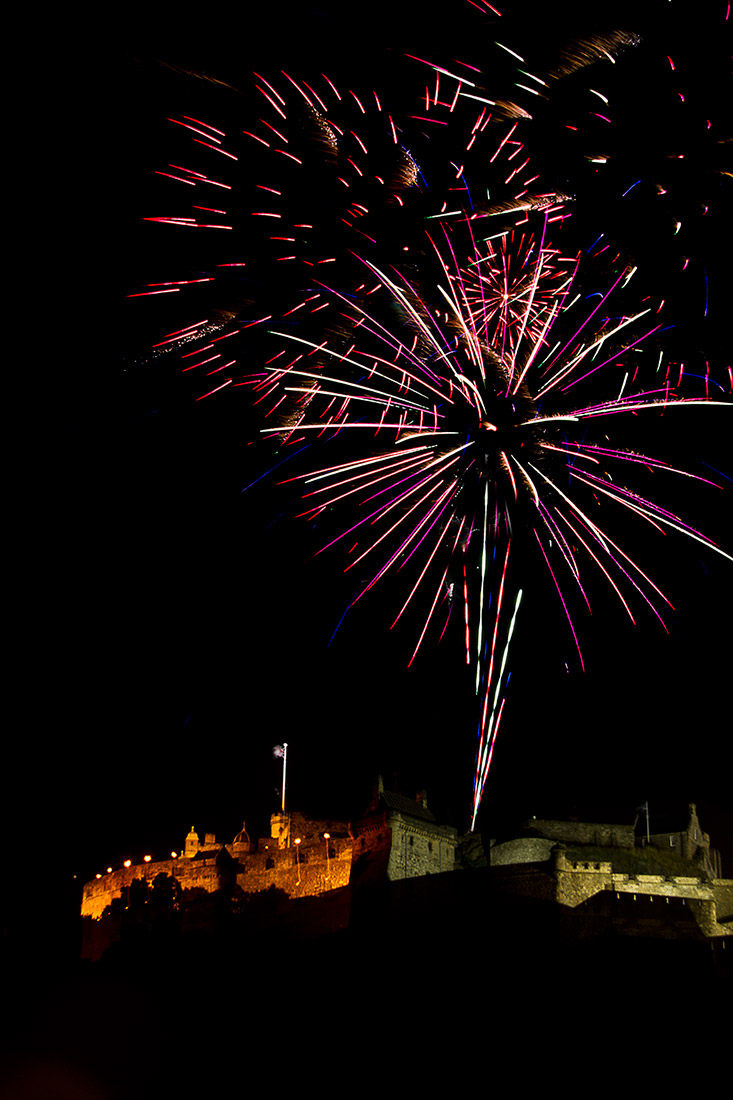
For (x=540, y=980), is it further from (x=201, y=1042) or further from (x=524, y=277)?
(x=524, y=277)

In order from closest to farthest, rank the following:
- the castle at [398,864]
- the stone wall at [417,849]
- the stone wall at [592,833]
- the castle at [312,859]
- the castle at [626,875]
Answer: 1. the castle at [626,875]
2. the castle at [398,864]
3. the stone wall at [417,849]
4. the castle at [312,859]
5. the stone wall at [592,833]

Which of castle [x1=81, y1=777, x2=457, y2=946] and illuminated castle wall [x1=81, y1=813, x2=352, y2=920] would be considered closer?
castle [x1=81, y1=777, x2=457, y2=946]

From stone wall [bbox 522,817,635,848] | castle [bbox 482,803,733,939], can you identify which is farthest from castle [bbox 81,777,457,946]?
stone wall [bbox 522,817,635,848]

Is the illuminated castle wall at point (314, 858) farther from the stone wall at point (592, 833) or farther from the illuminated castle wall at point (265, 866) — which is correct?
the stone wall at point (592, 833)

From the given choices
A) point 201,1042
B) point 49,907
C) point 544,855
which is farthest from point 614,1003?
point 49,907

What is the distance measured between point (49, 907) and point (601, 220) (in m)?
42.7

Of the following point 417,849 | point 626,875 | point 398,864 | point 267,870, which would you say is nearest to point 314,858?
point 267,870

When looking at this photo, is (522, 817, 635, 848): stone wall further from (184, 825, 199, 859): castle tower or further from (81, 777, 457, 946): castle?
(184, 825, 199, 859): castle tower

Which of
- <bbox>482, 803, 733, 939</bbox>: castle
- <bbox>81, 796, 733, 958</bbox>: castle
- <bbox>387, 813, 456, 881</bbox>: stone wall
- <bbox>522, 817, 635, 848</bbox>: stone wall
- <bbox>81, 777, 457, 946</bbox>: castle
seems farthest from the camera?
<bbox>522, 817, 635, 848</bbox>: stone wall

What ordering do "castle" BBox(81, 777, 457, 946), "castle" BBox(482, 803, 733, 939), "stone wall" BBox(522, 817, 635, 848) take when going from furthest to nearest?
1. "stone wall" BBox(522, 817, 635, 848)
2. "castle" BBox(81, 777, 457, 946)
3. "castle" BBox(482, 803, 733, 939)

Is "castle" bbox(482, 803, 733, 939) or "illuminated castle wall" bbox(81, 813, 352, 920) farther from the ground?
"castle" bbox(482, 803, 733, 939)

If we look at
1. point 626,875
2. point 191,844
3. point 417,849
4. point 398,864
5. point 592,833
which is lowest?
point 191,844

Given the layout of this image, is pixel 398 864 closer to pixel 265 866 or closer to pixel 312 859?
pixel 312 859

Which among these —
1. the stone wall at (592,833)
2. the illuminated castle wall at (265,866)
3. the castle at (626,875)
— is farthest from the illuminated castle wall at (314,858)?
the stone wall at (592,833)
